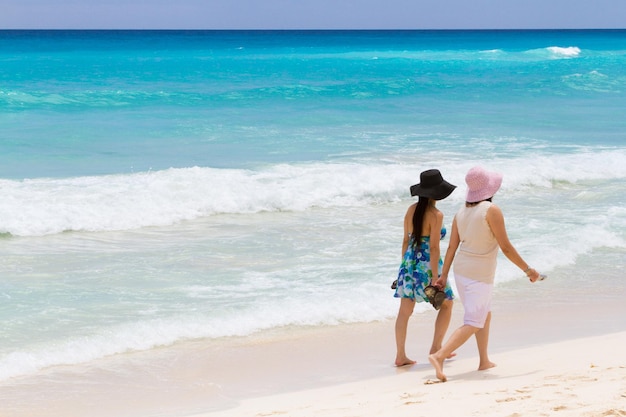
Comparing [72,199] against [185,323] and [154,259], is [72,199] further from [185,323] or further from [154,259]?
[185,323]

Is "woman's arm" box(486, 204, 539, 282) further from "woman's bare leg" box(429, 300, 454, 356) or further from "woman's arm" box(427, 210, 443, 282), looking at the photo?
"woman's bare leg" box(429, 300, 454, 356)

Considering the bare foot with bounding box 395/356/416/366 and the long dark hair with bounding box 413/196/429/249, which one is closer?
the long dark hair with bounding box 413/196/429/249

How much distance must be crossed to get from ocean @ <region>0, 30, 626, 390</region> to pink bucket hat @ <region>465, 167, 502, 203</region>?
223 centimetres

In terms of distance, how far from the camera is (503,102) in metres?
28.7

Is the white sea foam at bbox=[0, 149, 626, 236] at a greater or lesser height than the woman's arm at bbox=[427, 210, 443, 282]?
lesser

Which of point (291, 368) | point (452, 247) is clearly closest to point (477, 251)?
point (452, 247)

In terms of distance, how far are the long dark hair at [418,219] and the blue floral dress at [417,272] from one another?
0.02 m

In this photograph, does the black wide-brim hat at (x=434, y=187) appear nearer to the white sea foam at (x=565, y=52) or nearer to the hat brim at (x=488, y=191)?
the hat brim at (x=488, y=191)

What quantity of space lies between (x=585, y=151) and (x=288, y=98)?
1365 centimetres

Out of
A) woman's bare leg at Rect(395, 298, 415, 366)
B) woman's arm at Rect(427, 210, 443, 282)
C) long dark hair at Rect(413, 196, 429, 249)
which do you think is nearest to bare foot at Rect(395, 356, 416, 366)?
woman's bare leg at Rect(395, 298, 415, 366)

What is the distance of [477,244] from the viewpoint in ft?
17.8

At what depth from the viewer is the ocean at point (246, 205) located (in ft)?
24.4

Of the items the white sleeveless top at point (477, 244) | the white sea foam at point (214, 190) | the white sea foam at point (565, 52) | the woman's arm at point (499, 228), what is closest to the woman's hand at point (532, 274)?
the woman's arm at point (499, 228)

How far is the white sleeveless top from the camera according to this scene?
17.7 ft
